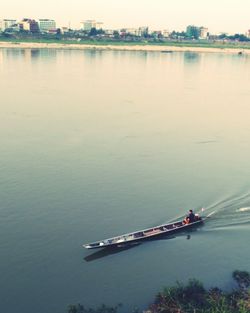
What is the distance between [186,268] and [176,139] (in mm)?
27884

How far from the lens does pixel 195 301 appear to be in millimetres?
20344

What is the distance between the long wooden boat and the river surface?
1.99ft

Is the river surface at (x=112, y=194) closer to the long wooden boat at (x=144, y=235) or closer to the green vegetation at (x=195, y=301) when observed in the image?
the long wooden boat at (x=144, y=235)

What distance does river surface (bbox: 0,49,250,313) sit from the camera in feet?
75.7

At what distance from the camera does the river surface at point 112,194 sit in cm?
2306

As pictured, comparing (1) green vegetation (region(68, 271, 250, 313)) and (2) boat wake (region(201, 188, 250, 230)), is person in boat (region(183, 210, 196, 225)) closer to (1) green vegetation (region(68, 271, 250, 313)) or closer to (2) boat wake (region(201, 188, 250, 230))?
(2) boat wake (region(201, 188, 250, 230))

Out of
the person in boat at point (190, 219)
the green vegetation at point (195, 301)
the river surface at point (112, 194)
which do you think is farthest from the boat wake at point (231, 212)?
the green vegetation at point (195, 301)

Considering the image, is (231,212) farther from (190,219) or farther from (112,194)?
(112,194)

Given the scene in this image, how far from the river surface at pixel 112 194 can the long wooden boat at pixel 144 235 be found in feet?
1.99

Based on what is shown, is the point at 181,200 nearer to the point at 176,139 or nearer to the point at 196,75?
the point at 176,139

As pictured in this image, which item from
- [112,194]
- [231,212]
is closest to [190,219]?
[231,212]

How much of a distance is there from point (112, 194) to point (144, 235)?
753cm

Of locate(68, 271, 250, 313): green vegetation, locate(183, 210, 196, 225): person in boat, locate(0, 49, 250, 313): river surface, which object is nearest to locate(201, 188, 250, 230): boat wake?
locate(0, 49, 250, 313): river surface

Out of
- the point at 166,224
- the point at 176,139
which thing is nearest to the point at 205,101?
the point at 176,139
